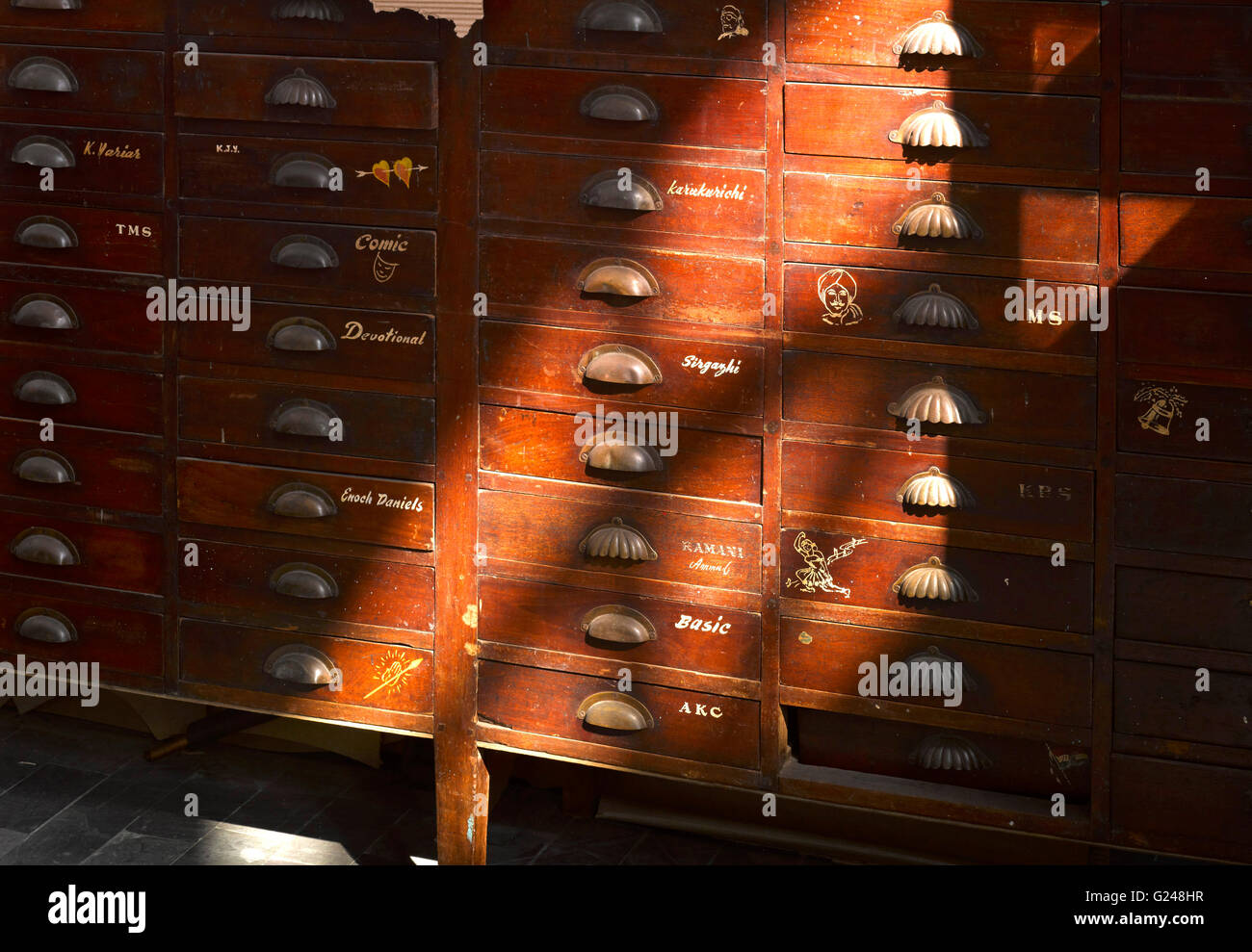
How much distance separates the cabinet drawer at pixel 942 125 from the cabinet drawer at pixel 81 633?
5.46ft

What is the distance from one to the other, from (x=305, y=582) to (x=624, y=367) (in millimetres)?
806

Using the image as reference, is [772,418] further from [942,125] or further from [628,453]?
[942,125]

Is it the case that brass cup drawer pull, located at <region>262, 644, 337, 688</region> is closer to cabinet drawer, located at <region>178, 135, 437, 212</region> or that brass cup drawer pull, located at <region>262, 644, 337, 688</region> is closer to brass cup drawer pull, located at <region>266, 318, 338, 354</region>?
brass cup drawer pull, located at <region>266, 318, 338, 354</region>

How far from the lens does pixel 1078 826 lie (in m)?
2.82

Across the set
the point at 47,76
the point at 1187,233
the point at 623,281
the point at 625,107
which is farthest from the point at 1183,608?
the point at 47,76

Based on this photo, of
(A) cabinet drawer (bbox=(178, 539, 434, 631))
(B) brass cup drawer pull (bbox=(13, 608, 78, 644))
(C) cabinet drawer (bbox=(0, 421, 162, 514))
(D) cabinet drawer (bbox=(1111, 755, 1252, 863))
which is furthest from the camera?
(B) brass cup drawer pull (bbox=(13, 608, 78, 644))

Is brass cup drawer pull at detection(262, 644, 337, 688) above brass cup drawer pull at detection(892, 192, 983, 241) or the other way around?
the other way around

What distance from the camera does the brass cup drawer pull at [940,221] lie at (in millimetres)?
2674

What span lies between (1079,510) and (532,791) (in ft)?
5.29

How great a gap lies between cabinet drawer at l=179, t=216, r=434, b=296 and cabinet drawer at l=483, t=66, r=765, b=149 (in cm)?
29

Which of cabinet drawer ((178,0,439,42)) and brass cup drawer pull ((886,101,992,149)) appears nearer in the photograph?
brass cup drawer pull ((886,101,992,149))

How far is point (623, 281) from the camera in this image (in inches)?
113

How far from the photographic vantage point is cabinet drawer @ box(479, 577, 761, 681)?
295 cm

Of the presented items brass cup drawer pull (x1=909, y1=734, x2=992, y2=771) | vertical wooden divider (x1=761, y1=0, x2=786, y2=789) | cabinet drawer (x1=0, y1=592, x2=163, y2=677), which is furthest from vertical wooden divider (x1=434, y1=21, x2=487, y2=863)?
brass cup drawer pull (x1=909, y1=734, x2=992, y2=771)
